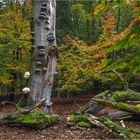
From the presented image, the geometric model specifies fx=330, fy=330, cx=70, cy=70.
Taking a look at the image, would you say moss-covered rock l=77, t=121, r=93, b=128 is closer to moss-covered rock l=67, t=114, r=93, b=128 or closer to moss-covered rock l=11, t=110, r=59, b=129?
moss-covered rock l=67, t=114, r=93, b=128

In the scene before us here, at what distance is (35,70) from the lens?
9633mm

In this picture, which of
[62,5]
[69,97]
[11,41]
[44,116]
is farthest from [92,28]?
[44,116]

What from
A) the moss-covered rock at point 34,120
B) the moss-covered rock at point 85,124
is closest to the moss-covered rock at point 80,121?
the moss-covered rock at point 85,124

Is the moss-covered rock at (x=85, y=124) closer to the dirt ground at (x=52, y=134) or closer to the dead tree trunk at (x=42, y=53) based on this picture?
the dirt ground at (x=52, y=134)

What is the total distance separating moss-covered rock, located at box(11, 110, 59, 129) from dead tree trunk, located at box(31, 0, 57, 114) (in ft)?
3.55

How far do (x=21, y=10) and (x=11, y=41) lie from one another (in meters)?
4.66

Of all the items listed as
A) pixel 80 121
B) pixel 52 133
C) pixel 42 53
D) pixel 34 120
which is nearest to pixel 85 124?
pixel 80 121

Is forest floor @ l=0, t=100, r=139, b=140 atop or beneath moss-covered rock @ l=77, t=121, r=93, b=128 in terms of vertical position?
beneath

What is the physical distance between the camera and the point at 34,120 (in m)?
8.23

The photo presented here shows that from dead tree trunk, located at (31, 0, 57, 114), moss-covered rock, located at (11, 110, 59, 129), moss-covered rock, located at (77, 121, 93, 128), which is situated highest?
dead tree trunk, located at (31, 0, 57, 114)

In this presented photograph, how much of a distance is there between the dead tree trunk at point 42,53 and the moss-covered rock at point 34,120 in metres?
1.08

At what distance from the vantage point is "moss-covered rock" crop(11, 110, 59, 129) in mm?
8180

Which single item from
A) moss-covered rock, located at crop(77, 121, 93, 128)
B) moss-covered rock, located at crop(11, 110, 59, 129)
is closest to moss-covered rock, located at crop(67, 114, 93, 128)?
moss-covered rock, located at crop(77, 121, 93, 128)

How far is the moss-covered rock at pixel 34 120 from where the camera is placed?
8.18 meters
